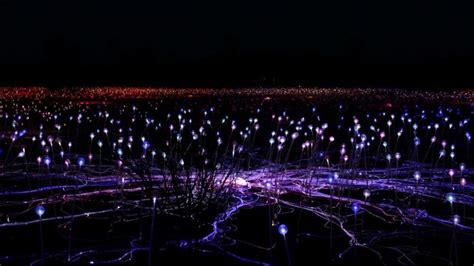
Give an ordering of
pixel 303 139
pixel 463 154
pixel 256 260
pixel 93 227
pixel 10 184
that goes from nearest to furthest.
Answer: pixel 256 260 < pixel 93 227 < pixel 10 184 < pixel 463 154 < pixel 303 139

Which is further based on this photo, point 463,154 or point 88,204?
point 463,154

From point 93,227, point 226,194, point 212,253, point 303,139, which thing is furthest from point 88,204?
point 303,139

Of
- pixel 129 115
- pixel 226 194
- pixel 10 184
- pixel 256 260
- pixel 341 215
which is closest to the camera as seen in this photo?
pixel 256 260

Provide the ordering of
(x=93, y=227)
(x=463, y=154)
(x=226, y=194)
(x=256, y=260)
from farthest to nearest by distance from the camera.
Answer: (x=463, y=154), (x=226, y=194), (x=93, y=227), (x=256, y=260)

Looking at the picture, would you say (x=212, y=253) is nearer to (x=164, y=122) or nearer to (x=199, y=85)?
(x=164, y=122)

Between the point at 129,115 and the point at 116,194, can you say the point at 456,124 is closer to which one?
the point at 129,115

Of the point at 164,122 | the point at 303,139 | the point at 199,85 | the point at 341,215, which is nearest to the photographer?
the point at 341,215

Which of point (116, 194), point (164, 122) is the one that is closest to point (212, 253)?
point (116, 194)

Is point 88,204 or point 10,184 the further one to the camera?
point 10,184
